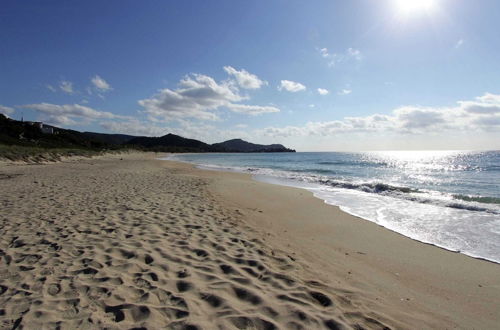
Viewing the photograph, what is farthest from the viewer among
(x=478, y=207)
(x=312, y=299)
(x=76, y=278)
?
(x=478, y=207)

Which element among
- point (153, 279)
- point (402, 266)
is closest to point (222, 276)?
point (153, 279)

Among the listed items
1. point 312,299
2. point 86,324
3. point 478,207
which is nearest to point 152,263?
point 86,324

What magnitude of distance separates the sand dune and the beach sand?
2 cm

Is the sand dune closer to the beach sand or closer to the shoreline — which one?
the beach sand

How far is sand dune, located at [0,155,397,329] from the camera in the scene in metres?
2.79

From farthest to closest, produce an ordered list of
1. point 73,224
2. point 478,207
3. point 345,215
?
point 478,207 → point 345,215 → point 73,224

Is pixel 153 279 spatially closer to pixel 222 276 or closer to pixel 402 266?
pixel 222 276

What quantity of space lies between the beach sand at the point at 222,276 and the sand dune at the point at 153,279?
0.05 feet

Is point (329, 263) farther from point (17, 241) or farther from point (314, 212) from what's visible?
point (17, 241)

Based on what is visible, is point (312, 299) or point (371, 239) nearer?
point (312, 299)

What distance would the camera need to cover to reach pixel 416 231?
6992mm

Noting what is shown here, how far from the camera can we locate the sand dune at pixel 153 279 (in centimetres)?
279

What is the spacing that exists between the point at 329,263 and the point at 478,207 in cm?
926

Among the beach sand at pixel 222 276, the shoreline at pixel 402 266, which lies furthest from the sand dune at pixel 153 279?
the shoreline at pixel 402 266
